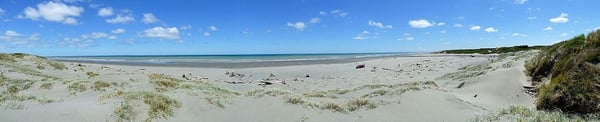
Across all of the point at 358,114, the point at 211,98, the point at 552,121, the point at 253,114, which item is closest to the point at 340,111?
the point at 358,114

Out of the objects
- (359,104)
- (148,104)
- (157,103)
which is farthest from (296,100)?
(148,104)

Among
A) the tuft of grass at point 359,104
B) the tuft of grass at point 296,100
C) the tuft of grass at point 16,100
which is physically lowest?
the tuft of grass at point 359,104

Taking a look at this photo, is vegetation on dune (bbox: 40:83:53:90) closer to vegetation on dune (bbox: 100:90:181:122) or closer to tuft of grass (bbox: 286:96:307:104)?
vegetation on dune (bbox: 100:90:181:122)

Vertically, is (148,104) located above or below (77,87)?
below

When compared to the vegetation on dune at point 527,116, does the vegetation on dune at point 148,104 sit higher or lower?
higher

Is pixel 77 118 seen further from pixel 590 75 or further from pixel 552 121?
pixel 590 75

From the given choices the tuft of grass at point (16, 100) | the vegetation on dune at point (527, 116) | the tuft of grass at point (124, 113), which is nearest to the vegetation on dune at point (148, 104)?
the tuft of grass at point (124, 113)

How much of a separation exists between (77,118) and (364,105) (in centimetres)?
483

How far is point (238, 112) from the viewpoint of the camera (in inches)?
292

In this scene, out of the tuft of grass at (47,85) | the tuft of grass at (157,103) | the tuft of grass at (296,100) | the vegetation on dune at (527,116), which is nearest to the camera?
the vegetation on dune at (527,116)

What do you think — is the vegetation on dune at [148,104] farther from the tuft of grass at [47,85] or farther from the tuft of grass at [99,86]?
the tuft of grass at [47,85]

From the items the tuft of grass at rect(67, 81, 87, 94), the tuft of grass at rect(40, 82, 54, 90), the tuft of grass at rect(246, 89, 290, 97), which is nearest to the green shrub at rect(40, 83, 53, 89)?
the tuft of grass at rect(40, 82, 54, 90)

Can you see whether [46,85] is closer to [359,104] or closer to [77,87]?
[77,87]

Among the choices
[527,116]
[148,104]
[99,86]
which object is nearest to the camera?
[527,116]
